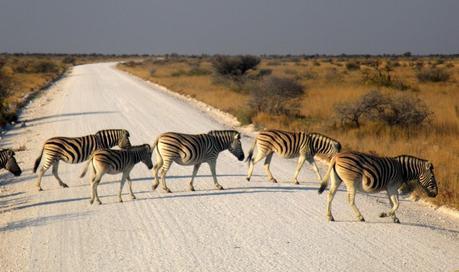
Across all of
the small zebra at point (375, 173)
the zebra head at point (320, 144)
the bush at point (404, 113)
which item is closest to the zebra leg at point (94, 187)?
the small zebra at point (375, 173)

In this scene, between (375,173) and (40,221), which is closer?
(375,173)

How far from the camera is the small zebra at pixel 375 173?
8398 millimetres

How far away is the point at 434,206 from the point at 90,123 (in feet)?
46.3

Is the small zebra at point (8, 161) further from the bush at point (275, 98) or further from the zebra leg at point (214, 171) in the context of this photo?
the bush at point (275, 98)

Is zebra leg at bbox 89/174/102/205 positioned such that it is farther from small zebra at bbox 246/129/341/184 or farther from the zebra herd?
small zebra at bbox 246/129/341/184

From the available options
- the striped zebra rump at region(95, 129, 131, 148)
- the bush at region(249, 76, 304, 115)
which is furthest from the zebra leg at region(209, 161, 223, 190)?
the bush at region(249, 76, 304, 115)

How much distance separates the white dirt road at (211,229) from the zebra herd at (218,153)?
395 millimetres

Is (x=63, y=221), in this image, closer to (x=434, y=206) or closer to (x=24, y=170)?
(x=24, y=170)

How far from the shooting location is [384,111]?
63.0ft

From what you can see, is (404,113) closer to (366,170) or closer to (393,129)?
(393,129)

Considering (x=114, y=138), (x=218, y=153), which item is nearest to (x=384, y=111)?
(x=218, y=153)

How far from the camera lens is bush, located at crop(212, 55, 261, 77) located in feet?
141

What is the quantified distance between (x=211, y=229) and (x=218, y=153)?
9.75ft

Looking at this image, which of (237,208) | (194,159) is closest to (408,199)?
(237,208)
